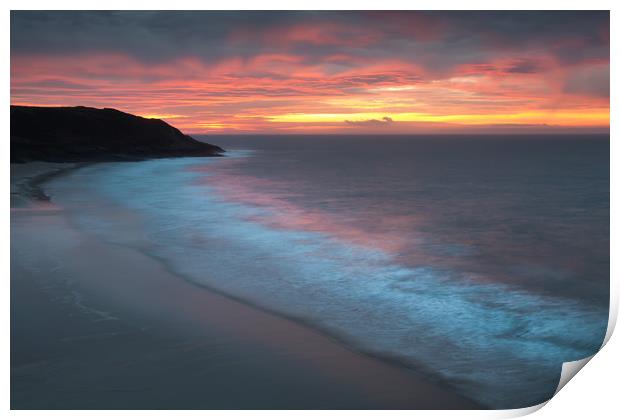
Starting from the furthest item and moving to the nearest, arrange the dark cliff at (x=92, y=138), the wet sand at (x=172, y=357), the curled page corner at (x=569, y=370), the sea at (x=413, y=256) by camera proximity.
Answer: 1. the dark cliff at (x=92, y=138)
2. the sea at (x=413, y=256)
3. the curled page corner at (x=569, y=370)
4. the wet sand at (x=172, y=357)

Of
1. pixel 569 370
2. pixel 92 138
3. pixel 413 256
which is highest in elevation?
pixel 92 138

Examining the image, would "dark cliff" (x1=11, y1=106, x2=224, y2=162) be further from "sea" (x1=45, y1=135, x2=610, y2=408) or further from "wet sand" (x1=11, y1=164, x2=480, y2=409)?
"wet sand" (x1=11, y1=164, x2=480, y2=409)

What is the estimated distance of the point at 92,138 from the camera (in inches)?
671

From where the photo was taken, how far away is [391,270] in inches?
214

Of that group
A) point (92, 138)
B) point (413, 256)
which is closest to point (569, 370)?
point (413, 256)

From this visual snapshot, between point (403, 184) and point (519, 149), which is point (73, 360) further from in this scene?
point (519, 149)

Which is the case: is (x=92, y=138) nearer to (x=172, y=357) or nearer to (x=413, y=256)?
(x=413, y=256)

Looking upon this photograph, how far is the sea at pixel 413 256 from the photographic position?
386 cm

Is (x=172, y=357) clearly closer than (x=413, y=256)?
Yes

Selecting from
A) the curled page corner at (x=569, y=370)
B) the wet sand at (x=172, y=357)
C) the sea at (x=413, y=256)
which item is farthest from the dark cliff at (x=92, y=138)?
the curled page corner at (x=569, y=370)

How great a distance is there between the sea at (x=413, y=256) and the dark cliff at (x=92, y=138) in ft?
5.42

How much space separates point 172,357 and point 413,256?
303 centimetres

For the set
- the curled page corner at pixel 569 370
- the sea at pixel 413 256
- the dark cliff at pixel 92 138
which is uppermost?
the dark cliff at pixel 92 138

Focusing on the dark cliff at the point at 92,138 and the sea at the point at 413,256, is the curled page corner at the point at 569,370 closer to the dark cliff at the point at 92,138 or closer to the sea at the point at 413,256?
the sea at the point at 413,256
